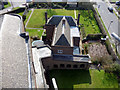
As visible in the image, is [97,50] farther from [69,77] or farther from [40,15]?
[40,15]

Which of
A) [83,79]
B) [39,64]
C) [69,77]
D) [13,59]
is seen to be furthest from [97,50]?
[13,59]

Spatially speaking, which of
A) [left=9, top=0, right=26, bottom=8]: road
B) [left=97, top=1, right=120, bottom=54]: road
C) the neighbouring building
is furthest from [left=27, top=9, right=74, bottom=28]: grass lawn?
the neighbouring building

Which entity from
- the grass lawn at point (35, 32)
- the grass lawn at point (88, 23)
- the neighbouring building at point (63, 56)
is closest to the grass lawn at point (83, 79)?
the neighbouring building at point (63, 56)

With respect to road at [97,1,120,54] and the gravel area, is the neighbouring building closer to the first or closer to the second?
the gravel area

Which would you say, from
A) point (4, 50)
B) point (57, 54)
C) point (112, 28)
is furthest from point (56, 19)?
point (112, 28)

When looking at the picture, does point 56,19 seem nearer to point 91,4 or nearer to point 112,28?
point 112,28

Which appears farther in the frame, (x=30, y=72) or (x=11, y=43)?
(x=11, y=43)

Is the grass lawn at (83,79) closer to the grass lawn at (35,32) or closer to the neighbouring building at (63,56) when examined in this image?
the neighbouring building at (63,56)

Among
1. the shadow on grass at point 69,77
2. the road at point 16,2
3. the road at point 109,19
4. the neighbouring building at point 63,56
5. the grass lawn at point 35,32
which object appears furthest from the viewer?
the road at point 16,2
